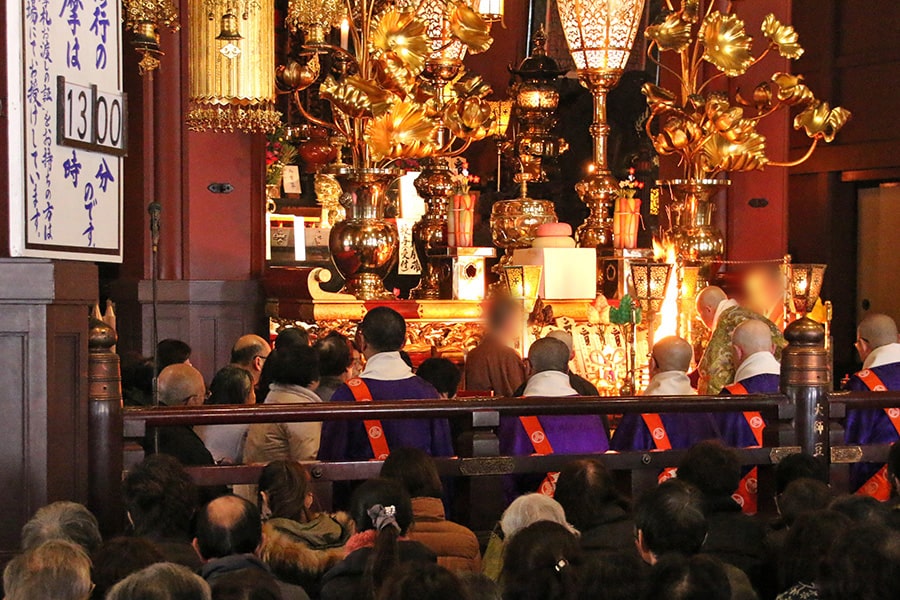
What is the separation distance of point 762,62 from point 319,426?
280 inches

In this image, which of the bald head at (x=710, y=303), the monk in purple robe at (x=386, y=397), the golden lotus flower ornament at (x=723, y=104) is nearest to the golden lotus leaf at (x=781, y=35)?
the golden lotus flower ornament at (x=723, y=104)

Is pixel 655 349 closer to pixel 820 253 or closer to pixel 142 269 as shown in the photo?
pixel 142 269

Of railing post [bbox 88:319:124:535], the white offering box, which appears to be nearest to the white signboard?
railing post [bbox 88:319:124:535]

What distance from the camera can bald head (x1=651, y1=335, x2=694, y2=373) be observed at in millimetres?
6238

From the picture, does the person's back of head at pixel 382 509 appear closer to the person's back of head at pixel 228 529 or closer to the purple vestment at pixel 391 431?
the person's back of head at pixel 228 529

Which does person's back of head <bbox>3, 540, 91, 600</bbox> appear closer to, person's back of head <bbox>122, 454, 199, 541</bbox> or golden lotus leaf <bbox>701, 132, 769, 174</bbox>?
person's back of head <bbox>122, 454, 199, 541</bbox>

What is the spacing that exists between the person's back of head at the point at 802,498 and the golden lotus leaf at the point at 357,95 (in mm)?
5013

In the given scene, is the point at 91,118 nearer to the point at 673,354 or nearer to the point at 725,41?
the point at 673,354

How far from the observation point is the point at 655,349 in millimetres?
6320

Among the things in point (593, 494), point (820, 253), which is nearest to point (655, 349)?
point (593, 494)

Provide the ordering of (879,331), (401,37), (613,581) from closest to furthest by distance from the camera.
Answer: (613,581) → (879,331) → (401,37)

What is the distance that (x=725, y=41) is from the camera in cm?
977

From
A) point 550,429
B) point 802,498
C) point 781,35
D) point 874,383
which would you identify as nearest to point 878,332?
point 874,383

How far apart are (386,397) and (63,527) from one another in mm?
2161
